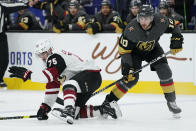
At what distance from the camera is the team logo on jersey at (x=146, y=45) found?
5562 mm

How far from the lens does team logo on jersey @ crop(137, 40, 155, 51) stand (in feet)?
18.2

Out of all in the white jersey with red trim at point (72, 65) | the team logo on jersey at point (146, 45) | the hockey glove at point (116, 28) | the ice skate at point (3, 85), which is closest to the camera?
the white jersey with red trim at point (72, 65)

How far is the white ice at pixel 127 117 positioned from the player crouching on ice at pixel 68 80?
0.10 meters

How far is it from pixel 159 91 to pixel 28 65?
2199 mm

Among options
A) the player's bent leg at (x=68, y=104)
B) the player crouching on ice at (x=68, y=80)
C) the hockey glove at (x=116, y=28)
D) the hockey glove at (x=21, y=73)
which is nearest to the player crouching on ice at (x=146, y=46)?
the player crouching on ice at (x=68, y=80)

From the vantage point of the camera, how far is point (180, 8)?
8586mm

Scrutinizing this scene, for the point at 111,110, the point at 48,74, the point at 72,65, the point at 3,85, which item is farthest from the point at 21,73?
the point at 3,85

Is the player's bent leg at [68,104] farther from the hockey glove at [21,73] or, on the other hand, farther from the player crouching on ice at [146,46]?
the player crouching on ice at [146,46]

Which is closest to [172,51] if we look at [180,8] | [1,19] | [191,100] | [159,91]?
[191,100]

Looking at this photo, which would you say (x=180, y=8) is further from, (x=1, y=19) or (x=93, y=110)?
(x=93, y=110)

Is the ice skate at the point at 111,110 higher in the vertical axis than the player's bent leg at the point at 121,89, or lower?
lower

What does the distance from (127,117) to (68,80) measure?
32.4 inches

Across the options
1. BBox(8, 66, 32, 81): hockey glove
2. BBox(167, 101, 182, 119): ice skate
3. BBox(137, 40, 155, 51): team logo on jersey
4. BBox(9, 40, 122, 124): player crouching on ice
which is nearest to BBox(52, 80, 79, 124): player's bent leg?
BBox(9, 40, 122, 124): player crouching on ice

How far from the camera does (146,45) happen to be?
559cm
